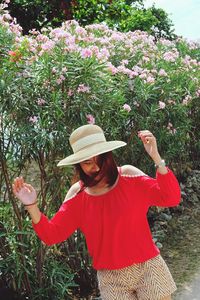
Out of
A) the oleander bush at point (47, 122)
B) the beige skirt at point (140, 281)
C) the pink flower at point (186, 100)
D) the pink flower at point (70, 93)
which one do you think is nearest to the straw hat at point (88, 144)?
the beige skirt at point (140, 281)

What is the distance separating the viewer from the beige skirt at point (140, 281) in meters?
2.53

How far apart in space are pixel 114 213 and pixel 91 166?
0.23m

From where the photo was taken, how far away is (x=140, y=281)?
2574mm

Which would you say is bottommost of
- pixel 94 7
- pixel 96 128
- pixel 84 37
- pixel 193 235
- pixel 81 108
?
pixel 193 235

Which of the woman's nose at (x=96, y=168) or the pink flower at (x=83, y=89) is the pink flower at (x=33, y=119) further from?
the woman's nose at (x=96, y=168)

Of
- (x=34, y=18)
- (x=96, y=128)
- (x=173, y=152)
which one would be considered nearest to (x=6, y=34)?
(x=96, y=128)

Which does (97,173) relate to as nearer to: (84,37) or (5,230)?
(5,230)

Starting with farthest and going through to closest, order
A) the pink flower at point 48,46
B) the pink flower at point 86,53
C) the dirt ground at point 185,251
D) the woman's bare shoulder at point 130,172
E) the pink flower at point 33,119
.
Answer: the dirt ground at point 185,251 < the pink flower at point 48,46 < the pink flower at point 86,53 < the pink flower at point 33,119 < the woman's bare shoulder at point 130,172

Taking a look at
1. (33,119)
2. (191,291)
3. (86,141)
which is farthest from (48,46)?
(191,291)

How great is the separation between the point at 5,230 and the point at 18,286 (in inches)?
15.0

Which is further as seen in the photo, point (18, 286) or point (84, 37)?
point (84, 37)

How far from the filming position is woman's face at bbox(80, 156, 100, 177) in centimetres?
248

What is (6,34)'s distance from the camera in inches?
152

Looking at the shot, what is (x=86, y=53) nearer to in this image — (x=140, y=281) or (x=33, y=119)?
(x=33, y=119)
